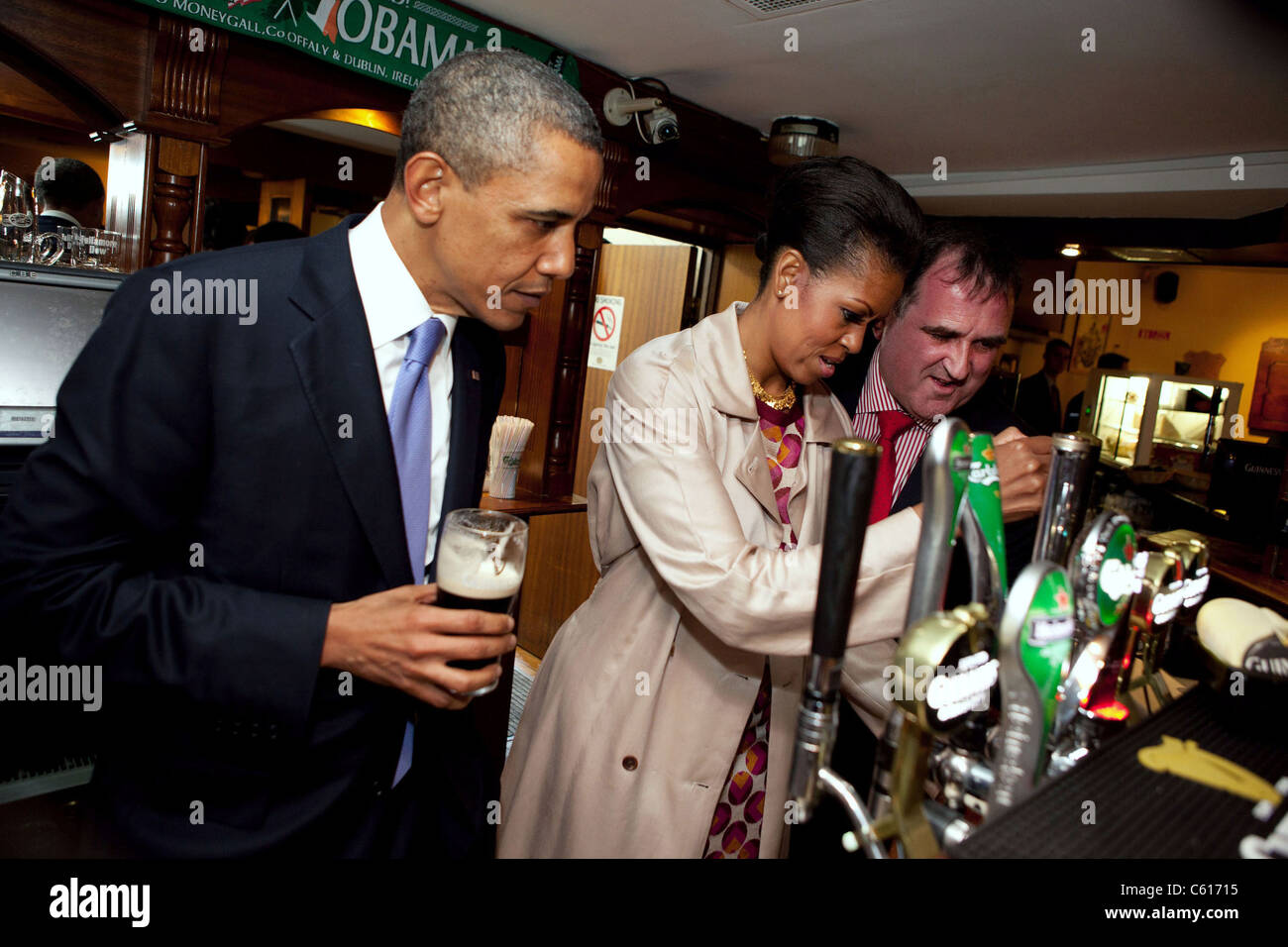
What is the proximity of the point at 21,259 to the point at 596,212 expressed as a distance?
280 centimetres

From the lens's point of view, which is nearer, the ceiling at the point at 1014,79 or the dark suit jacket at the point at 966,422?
the dark suit jacket at the point at 966,422

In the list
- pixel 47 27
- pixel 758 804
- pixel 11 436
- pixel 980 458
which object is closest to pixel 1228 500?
pixel 758 804

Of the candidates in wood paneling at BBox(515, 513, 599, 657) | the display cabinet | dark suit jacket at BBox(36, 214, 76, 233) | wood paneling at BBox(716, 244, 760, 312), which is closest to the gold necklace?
dark suit jacket at BBox(36, 214, 76, 233)

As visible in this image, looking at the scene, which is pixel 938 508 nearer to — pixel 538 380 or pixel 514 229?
pixel 514 229

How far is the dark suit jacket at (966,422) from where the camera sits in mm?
1818

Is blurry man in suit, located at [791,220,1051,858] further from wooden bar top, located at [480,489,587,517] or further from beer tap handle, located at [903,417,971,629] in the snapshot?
wooden bar top, located at [480,489,587,517]

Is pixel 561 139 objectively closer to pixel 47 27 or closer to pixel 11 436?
pixel 11 436

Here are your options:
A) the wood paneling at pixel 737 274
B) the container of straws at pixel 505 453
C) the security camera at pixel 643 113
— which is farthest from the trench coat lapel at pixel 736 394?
the wood paneling at pixel 737 274

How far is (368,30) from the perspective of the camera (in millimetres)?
3637

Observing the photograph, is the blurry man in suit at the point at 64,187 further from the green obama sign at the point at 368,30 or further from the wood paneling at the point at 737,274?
the wood paneling at the point at 737,274

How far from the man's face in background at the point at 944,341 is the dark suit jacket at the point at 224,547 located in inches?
50.1

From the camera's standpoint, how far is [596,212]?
482cm

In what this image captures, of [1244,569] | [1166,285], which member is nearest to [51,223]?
[1244,569]

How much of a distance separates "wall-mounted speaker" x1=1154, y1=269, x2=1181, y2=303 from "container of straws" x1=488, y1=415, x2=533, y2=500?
7.48 metres
